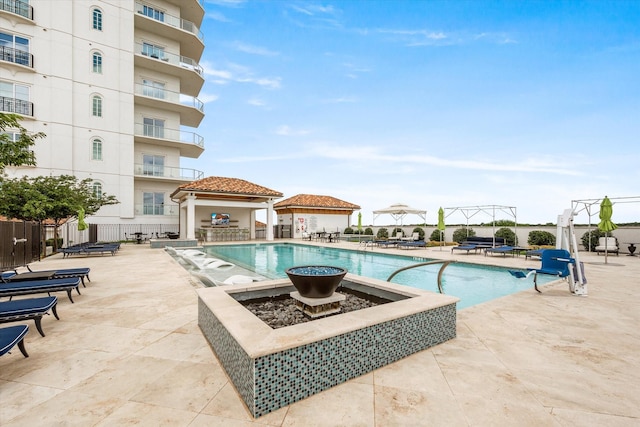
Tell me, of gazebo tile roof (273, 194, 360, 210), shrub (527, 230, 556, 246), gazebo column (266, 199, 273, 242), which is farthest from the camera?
gazebo tile roof (273, 194, 360, 210)

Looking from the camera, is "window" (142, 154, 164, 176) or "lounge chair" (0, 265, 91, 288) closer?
"lounge chair" (0, 265, 91, 288)

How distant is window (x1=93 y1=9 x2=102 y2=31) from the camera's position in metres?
19.2

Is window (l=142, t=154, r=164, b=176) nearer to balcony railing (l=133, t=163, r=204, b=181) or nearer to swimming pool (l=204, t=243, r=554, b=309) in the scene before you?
balcony railing (l=133, t=163, r=204, b=181)

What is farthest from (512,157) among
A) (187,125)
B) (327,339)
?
(187,125)

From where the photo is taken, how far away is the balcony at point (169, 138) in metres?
21.2

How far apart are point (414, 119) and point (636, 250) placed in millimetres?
13849

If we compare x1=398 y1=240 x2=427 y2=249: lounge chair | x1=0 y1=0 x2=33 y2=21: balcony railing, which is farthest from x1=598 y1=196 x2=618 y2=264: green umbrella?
x1=0 y1=0 x2=33 y2=21: balcony railing

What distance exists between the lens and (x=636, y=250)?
1392cm

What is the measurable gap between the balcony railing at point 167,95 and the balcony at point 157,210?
8523 millimetres

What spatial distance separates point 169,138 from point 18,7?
35.1 feet

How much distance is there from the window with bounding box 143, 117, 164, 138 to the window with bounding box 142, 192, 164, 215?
476 cm

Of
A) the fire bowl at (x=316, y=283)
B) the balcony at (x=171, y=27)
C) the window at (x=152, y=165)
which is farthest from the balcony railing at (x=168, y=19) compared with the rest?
the fire bowl at (x=316, y=283)

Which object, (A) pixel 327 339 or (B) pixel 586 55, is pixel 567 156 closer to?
(B) pixel 586 55

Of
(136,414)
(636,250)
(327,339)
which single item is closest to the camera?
(136,414)
